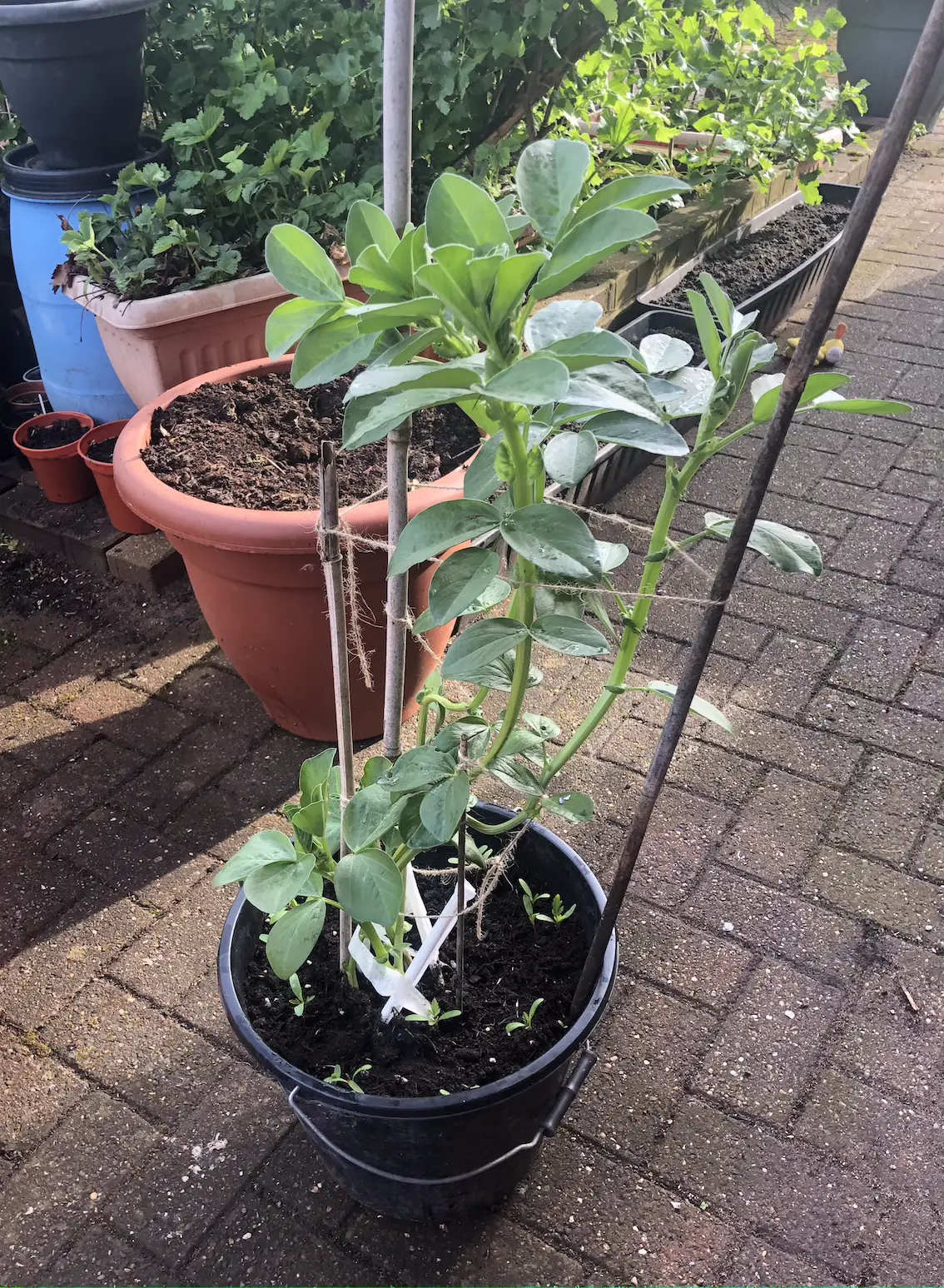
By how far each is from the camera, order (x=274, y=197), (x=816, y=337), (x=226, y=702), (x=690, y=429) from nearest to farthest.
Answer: (x=816, y=337), (x=226, y=702), (x=274, y=197), (x=690, y=429)

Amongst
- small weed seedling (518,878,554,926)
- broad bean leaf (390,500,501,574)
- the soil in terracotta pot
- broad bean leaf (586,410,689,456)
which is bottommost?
the soil in terracotta pot

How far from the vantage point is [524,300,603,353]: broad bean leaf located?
816 millimetres

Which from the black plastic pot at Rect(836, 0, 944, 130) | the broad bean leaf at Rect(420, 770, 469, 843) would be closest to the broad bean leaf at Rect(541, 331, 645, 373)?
the broad bean leaf at Rect(420, 770, 469, 843)

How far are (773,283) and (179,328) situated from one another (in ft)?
7.43

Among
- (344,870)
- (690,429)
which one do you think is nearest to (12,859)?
(344,870)

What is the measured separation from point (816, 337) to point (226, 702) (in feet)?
6.06

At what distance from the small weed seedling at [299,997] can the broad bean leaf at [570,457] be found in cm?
79

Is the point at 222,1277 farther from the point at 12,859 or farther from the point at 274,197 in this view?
the point at 274,197

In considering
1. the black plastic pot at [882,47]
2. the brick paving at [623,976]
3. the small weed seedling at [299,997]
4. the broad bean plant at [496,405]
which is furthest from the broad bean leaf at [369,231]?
the black plastic pot at [882,47]

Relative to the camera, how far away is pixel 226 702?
7.66 feet

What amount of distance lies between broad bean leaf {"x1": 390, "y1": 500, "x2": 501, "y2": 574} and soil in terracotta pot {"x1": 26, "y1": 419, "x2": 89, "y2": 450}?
224 centimetres

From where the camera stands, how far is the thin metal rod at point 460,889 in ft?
3.78

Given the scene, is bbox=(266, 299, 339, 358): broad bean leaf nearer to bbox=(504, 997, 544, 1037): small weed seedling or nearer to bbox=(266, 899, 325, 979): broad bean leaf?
bbox=(266, 899, 325, 979): broad bean leaf

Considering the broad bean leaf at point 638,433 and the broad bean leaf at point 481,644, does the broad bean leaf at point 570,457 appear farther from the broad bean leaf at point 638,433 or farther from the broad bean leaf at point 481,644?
the broad bean leaf at point 481,644
